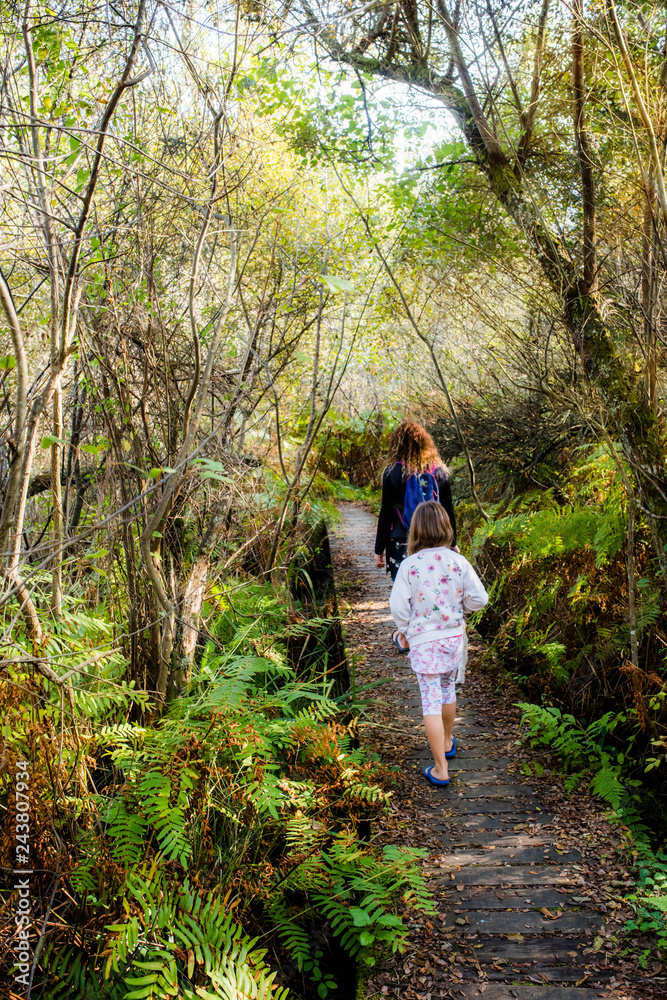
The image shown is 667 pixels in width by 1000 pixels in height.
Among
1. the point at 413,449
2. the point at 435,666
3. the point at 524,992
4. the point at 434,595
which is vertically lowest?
the point at 524,992

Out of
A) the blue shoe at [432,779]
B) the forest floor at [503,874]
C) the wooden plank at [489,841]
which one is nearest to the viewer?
the forest floor at [503,874]

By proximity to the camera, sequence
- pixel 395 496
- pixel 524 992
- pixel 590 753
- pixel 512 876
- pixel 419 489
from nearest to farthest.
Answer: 1. pixel 524 992
2. pixel 512 876
3. pixel 590 753
4. pixel 419 489
5. pixel 395 496

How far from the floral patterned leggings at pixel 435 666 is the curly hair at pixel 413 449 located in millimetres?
1591

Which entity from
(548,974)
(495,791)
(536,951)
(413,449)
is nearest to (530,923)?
(536,951)

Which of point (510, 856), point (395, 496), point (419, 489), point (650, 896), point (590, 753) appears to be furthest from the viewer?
point (395, 496)

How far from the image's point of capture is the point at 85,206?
2.85 metres

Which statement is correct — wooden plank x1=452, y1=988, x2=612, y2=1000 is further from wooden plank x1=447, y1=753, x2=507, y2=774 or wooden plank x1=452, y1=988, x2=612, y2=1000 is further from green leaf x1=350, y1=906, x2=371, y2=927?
wooden plank x1=447, y1=753, x2=507, y2=774

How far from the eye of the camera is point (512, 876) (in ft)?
10.6

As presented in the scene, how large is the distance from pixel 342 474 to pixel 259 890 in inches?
567

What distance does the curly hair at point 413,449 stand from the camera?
16.4 ft

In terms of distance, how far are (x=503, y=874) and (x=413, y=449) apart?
9.71 ft

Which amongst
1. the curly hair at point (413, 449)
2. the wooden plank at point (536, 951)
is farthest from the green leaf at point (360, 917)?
the curly hair at point (413, 449)

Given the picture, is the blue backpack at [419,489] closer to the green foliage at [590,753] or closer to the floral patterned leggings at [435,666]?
the floral patterned leggings at [435,666]

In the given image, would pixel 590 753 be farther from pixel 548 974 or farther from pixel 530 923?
pixel 548 974
